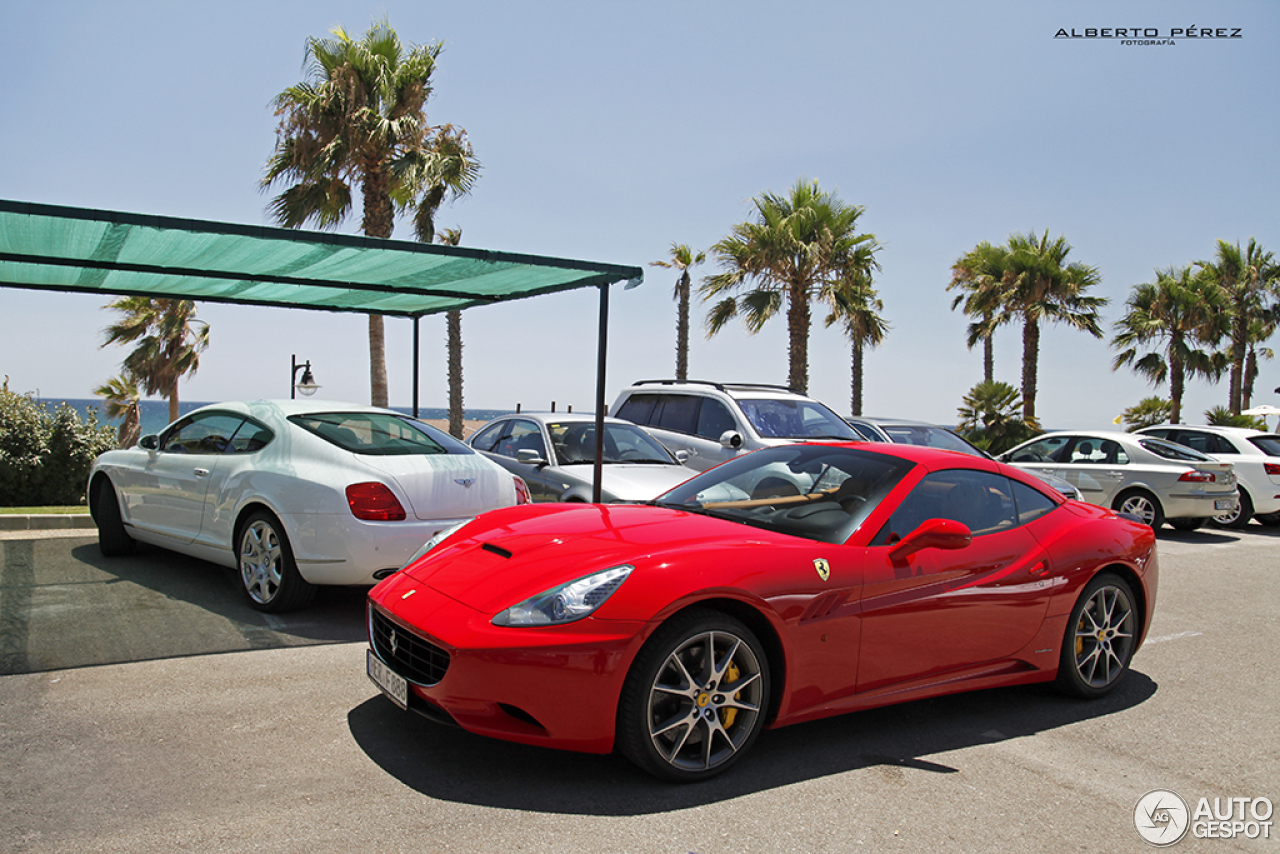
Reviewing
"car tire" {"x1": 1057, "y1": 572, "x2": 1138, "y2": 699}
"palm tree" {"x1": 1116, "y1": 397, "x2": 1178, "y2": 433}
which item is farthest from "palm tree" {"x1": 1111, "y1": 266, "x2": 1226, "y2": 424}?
"car tire" {"x1": 1057, "y1": 572, "x2": 1138, "y2": 699}

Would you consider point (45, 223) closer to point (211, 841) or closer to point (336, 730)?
point (336, 730)

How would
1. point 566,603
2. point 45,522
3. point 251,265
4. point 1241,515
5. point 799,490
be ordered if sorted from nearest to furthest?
point 566,603 → point 799,490 → point 251,265 → point 45,522 → point 1241,515

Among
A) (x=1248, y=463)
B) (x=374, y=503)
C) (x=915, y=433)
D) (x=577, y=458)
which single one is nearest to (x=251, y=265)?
(x=374, y=503)

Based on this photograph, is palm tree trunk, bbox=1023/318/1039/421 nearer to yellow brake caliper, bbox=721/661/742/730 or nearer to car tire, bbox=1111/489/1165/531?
car tire, bbox=1111/489/1165/531

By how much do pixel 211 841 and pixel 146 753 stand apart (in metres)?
0.93

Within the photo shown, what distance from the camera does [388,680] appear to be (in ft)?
12.2

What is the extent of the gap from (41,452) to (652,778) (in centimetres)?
1160

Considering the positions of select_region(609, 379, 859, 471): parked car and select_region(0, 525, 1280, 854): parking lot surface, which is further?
select_region(609, 379, 859, 471): parked car

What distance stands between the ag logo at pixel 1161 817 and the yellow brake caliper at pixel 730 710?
1.51m

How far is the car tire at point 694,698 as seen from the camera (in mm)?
3332

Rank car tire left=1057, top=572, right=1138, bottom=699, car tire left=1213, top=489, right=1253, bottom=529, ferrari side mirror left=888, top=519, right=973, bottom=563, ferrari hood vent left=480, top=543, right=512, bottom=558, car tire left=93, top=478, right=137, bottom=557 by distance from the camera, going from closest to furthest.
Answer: ferrari hood vent left=480, top=543, right=512, bottom=558 < ferrari side mirror left=888, top=519, right=973, bottom=563 < car tire left=1057, top=572, right=1138, bottom=699 < car tire left=93, top=478, right=137, bottom=557 < car tire left=1213, top=489, right=1253, bottom=529

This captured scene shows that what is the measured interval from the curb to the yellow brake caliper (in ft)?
25.5

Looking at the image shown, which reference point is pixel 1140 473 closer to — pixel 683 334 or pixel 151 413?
pixel 683 334

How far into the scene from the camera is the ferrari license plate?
141 inches
